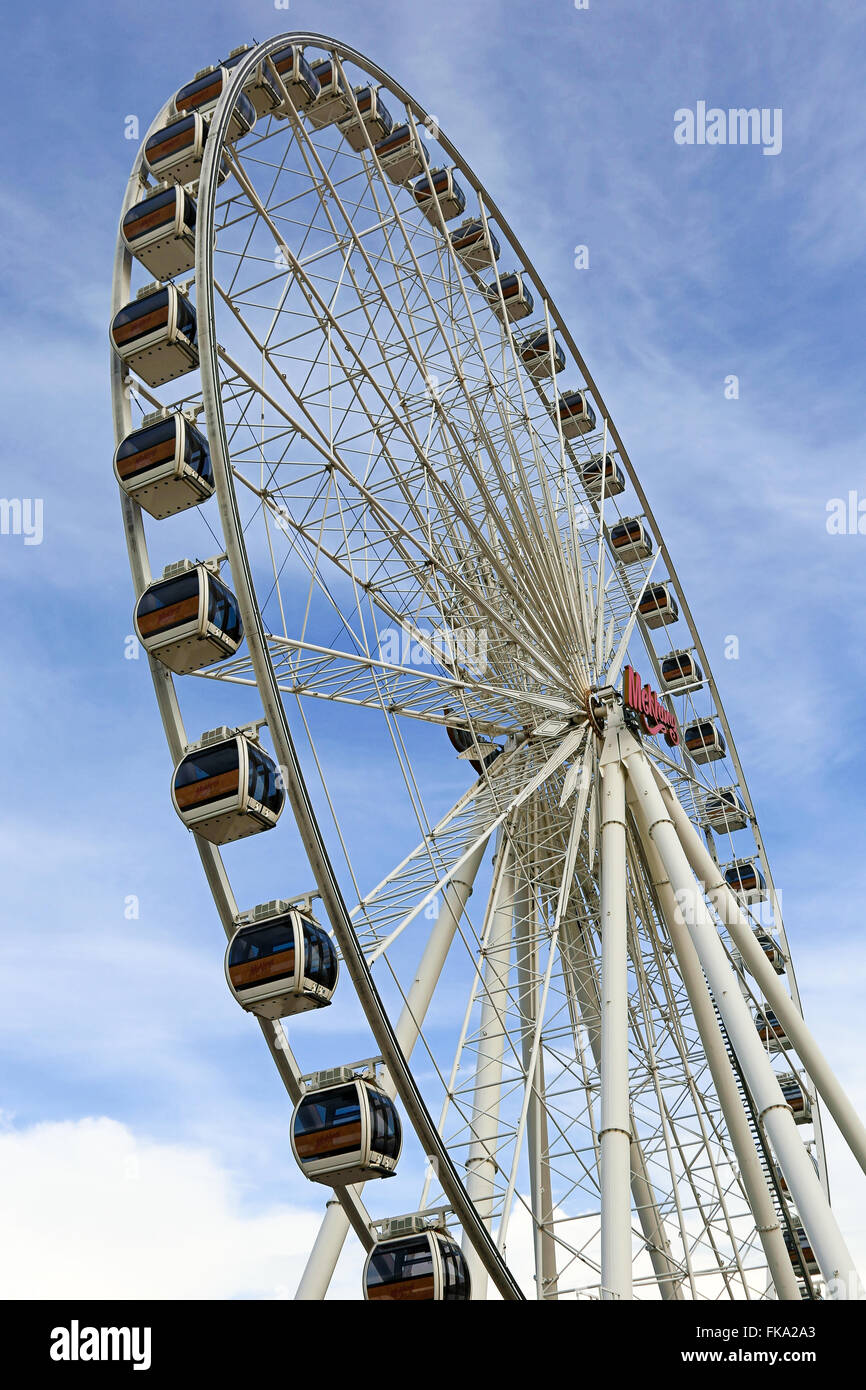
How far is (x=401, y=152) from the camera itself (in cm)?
2245

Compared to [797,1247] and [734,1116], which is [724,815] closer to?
[797,1247]

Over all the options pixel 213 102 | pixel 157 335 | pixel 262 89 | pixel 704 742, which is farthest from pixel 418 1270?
pixel 704 742

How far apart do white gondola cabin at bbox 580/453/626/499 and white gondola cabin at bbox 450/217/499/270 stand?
15.0 ft

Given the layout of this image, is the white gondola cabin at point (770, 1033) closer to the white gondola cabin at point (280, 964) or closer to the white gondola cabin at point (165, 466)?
the white gondola cabin at point (280, 964)

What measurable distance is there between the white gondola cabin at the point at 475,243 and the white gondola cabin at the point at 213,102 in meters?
7.71

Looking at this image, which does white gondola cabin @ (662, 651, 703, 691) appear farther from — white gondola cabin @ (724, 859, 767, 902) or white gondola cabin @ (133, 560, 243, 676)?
white gondola cabin @ (133, 560, 243, 676)

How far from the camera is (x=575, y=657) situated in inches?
818

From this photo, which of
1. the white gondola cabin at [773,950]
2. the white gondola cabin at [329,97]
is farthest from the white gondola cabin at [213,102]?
the white gondola cabin at [773,950]

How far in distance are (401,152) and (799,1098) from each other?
61.9 feet

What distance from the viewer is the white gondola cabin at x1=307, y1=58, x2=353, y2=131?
20297 mm
